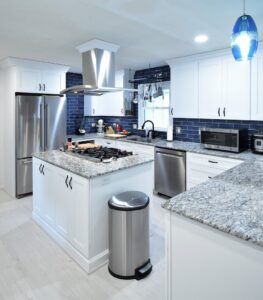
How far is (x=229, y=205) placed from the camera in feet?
4.19

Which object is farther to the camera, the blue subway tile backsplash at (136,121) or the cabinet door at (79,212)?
the blue subway tile backsplash at (136,121)

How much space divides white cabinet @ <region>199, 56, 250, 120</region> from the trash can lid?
2050 millimetres

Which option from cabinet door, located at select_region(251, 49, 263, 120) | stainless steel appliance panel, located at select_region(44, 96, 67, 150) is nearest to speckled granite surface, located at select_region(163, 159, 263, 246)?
cabinet door, located at select_region(251, 49, 263, 120)

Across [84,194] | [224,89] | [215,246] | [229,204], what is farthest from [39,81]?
[215,246]

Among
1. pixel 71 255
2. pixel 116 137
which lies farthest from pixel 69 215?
pixel 116 137

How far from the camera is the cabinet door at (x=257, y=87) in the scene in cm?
318

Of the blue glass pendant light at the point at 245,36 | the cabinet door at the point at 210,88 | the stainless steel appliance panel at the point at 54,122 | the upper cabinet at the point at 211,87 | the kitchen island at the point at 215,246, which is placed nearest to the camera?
the kitchen island at the point at 215,246

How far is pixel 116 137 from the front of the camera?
504cm

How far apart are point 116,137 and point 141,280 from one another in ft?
10.7

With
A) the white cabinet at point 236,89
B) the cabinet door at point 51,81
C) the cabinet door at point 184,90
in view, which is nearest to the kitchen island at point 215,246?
the white cabinet at point 236,89

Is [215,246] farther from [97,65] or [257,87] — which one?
[257,87]

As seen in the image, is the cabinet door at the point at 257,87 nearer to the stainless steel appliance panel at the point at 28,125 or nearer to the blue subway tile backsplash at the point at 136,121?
the blue subway tile backsplash at the point at 136,121

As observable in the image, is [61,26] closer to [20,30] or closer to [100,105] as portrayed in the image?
[20,30]

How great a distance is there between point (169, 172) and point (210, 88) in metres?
1.47
